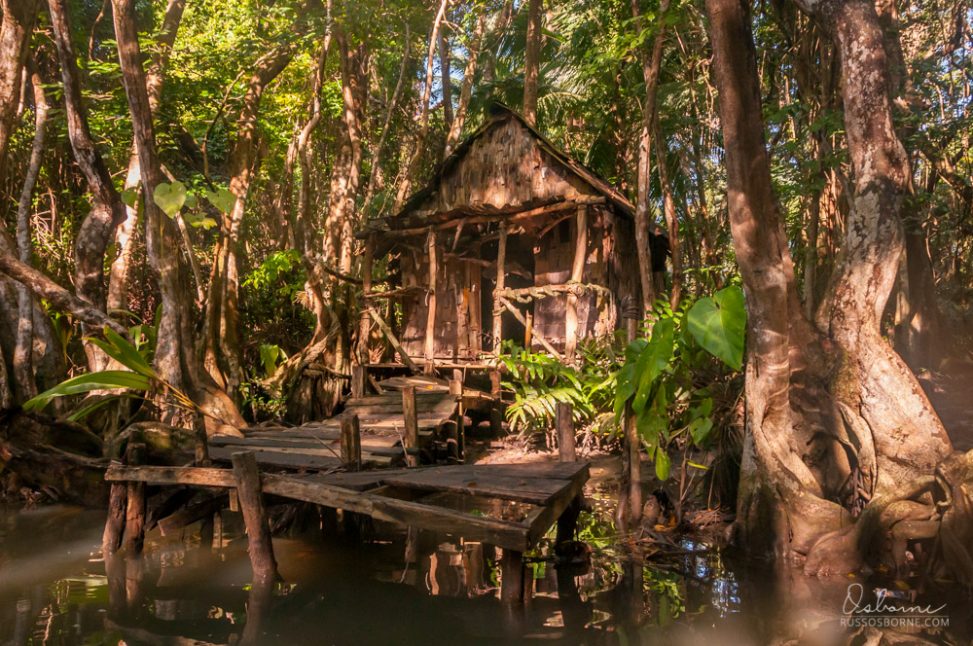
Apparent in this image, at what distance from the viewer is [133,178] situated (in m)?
10.4

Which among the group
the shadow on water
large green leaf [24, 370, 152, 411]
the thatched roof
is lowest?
the shadow on water

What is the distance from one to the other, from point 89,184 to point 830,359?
365 inches

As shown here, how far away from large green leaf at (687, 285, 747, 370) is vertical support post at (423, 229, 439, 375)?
22.4 ft

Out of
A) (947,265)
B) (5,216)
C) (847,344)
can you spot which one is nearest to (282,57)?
(5,216)

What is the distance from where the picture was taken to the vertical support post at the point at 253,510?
5594 mm

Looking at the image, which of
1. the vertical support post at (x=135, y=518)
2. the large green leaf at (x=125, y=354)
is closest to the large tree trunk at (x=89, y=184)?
the large green leaf at (x=125, y=354)

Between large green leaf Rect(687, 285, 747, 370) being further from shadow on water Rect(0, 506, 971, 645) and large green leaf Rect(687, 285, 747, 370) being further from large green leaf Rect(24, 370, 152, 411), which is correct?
large green leaf Rect(24, 370, 152, 411)

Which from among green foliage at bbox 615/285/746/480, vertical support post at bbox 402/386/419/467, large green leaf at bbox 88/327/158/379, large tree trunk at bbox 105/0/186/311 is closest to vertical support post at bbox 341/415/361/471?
vertical support post at bbox 402/386/419/467

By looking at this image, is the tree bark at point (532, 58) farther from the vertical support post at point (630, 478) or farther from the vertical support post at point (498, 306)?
the vertical support post at point (630, 478)

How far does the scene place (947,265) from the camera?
44.1 feet

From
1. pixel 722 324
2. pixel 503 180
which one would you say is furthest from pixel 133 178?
pixel 722 324

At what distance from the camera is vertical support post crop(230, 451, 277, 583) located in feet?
18.4

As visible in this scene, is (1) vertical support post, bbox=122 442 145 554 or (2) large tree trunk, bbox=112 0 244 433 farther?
(2) large tree trunk, bbox=112 0 244 433

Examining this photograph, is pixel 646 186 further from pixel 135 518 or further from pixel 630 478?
pixel 135 518
